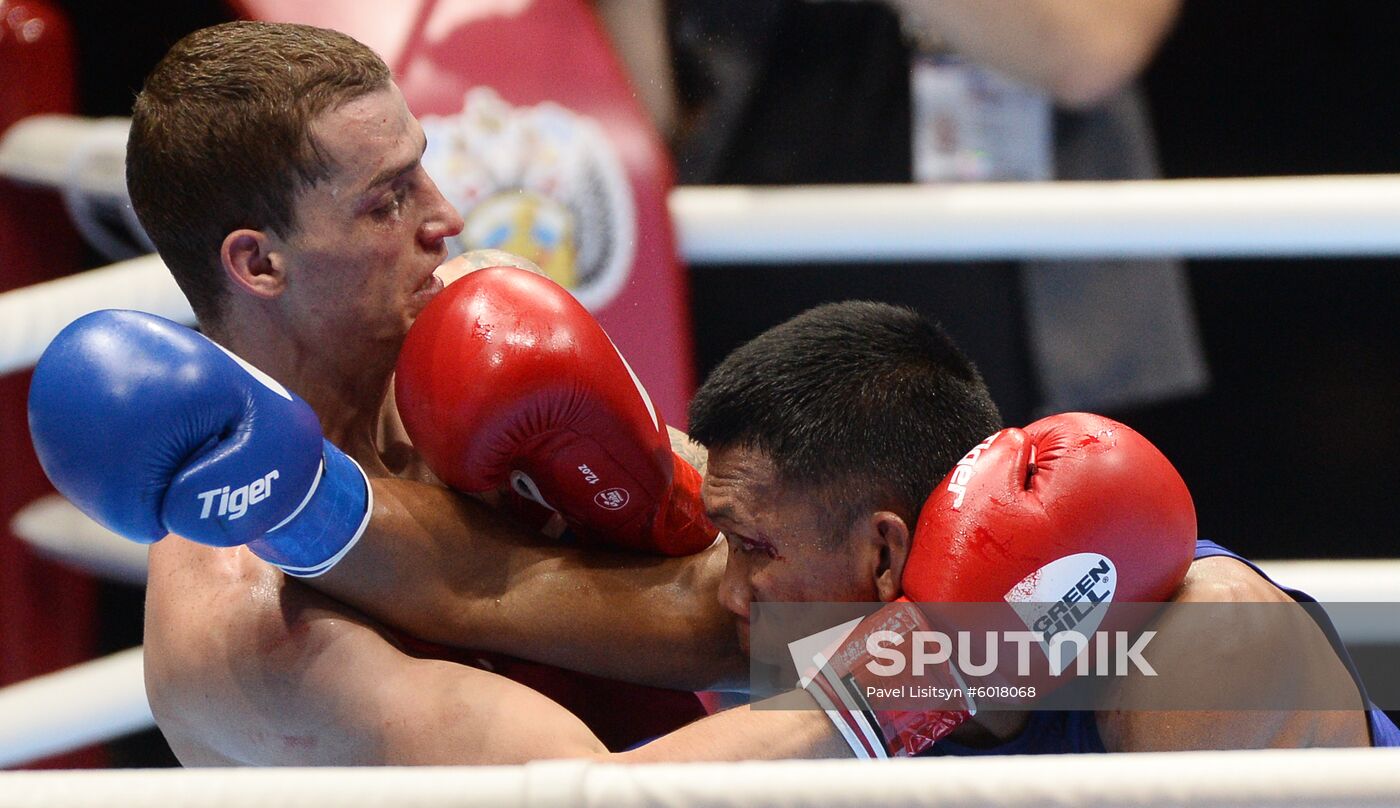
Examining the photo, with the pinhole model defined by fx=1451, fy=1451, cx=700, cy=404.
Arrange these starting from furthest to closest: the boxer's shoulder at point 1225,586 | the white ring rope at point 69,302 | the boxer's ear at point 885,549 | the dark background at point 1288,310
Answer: the dark background at point 1288,310, the white ring rope at point 69,302, the boxer's ear at point 885,549, the boxer's shoulder at point 1225,586

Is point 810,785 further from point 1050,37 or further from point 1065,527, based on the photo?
point 1050,37

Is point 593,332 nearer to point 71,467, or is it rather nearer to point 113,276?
point 71,467

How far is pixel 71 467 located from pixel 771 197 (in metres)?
1.32

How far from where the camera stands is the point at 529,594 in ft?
4.56

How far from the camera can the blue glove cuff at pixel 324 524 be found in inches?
47.9

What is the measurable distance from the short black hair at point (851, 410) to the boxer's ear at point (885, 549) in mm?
16

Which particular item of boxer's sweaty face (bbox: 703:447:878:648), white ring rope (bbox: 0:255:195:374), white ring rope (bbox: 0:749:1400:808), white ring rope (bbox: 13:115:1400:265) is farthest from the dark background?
white ring rope (bbox: 0:749:1400:808)

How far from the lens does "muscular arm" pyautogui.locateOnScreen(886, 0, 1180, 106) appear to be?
7.70 feet

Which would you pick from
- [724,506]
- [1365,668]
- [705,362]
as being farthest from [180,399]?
[1365,668]

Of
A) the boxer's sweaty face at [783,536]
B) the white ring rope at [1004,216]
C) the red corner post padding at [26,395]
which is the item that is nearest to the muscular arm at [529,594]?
the boxer's sweaty face at [783,536]

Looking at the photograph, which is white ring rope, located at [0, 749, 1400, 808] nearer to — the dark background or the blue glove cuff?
the blue glove cuff

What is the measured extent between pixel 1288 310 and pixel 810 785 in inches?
102

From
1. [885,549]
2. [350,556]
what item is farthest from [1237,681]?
[350,556]

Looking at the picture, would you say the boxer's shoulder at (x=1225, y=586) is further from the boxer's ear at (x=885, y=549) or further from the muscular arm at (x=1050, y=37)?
the muscular arm at (x=1050, y=37)
